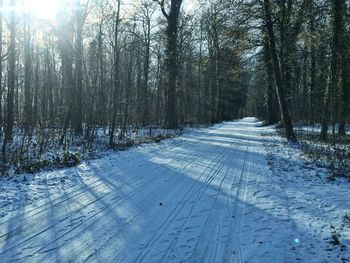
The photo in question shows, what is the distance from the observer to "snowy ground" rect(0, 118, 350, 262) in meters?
4.78

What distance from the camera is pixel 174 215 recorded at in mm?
6293

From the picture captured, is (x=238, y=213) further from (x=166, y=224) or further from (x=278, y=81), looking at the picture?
(x=278, y=81)

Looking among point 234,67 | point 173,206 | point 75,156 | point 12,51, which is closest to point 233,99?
point 234,67

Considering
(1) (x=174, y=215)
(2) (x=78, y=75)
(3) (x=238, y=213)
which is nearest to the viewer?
(1) (x=174, y=215)

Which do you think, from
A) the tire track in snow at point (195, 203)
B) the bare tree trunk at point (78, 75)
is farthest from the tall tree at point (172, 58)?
the tire track in snow at point (195, 203)

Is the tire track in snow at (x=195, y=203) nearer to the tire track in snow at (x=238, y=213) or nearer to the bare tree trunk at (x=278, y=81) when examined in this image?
the tire track in snow at (x=238, y=213)

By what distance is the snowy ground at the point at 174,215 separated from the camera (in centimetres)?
478

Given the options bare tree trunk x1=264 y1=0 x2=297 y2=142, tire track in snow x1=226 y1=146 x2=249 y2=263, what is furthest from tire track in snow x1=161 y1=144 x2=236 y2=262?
bare tree trunk x1=264 y1=0 x2=297 y2=142

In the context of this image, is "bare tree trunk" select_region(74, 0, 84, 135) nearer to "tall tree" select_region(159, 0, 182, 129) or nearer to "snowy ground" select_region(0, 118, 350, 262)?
"tall tree" select_region(159, 0, 182, 129)

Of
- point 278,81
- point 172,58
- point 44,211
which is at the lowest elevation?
point 44,211

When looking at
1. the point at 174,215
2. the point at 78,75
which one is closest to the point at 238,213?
the point at 174,215

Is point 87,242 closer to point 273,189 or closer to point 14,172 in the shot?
point 273,189

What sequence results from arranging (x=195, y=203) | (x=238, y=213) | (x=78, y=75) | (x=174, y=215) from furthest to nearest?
(x=78, y=75) < (x=195, y=203) < (x=238, y=213) < (x=174, y=215)

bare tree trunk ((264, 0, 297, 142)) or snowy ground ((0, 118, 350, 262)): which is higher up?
bare tree trunk ((264, 0, 297, 142))
